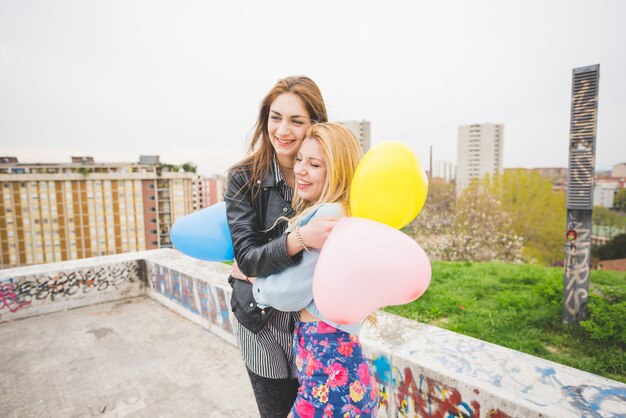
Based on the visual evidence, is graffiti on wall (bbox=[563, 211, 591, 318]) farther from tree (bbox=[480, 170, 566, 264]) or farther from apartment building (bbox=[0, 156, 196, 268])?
apartment building (bbox=[0, 156, 196, 268])

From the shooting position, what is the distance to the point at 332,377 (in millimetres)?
1116

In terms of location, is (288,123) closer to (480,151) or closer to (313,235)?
(313,235)

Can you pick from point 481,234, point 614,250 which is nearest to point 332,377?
point 481,234

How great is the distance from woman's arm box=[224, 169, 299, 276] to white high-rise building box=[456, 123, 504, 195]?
65.8 metres

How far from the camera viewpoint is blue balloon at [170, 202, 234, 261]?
5.24 ft

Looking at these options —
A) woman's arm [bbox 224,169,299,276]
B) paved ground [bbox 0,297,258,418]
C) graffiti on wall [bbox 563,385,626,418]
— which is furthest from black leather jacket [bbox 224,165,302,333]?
paved ground [bbox 0,297,258,418]

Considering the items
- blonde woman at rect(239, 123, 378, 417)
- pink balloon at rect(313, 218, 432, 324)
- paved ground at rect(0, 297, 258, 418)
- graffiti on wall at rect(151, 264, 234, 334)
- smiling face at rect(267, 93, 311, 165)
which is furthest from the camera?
graffiti on wall at rect(151, 264, 234, 334)

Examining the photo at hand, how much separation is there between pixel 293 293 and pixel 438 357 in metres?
1.33

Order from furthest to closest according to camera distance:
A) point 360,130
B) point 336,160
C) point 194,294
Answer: point 360,130, point 194,294, point 336,160

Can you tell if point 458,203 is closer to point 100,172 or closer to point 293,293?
point 293,293

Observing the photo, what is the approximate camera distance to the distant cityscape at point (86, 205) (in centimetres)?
5272

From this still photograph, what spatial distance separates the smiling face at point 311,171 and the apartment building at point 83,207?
58.4 metres

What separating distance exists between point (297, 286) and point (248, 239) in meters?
0.30

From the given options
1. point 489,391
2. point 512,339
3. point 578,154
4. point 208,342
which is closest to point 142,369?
point 208,342
